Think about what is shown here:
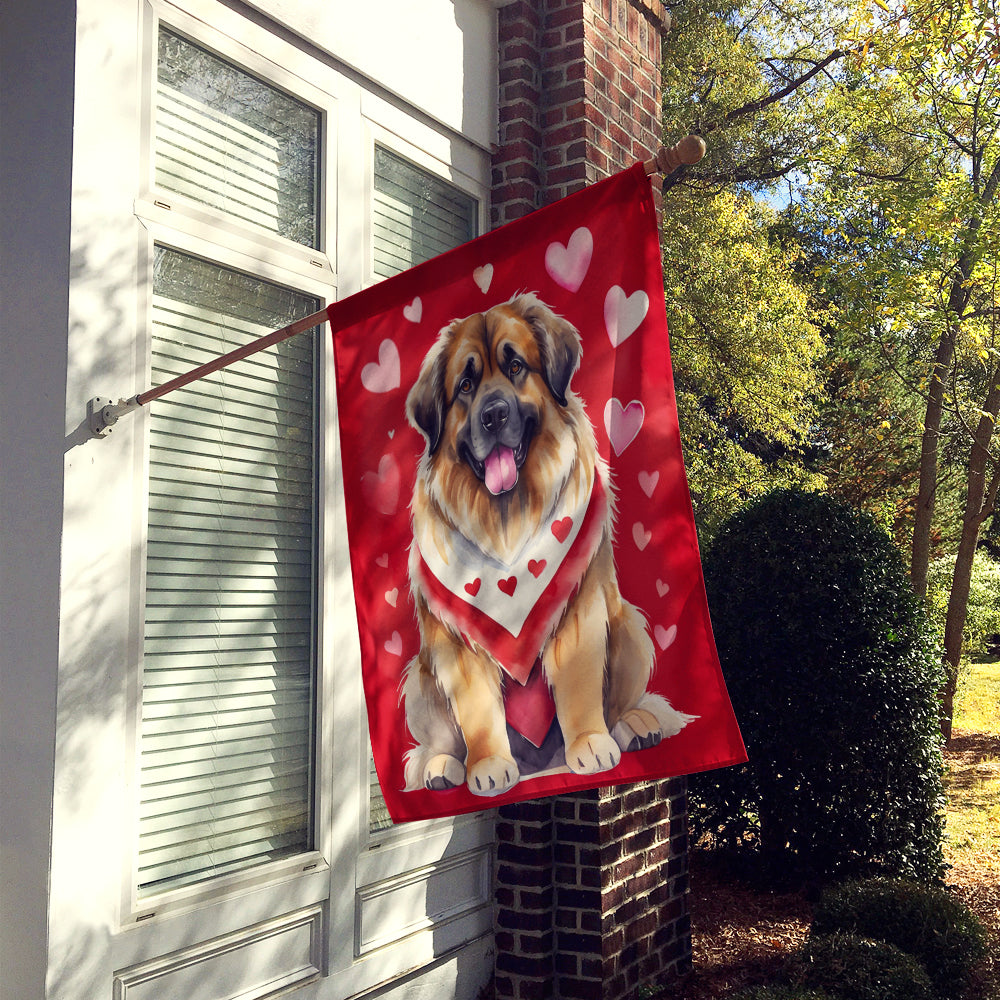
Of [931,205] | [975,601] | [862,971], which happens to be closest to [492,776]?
[862,971]

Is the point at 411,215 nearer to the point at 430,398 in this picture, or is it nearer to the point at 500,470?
the point at 430,398

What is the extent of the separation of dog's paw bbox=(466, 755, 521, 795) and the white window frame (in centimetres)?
110

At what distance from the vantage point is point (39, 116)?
2.96 m

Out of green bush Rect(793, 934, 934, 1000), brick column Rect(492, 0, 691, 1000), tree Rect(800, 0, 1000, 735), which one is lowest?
green bush Rect(793, 934, 934, 1000)

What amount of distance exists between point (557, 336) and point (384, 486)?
60 cm

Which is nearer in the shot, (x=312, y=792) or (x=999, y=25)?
(x=312, y=792)

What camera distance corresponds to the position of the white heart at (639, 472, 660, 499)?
2.47 m

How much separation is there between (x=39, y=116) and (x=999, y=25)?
7434 millimetres

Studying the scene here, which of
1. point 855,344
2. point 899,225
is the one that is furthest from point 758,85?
point 899,225

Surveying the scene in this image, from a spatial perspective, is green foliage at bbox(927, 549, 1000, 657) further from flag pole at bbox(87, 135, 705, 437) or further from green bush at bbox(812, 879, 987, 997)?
flag pole at bbox(87, 135, 705, 437)

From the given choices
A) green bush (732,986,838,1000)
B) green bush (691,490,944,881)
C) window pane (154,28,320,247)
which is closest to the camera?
window pane (154,28,320,247)

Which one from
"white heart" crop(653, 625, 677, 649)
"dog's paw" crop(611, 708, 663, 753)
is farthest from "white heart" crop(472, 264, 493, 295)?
"dog's paw" crop(611, 708, 663, 753)

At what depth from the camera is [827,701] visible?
232 inches

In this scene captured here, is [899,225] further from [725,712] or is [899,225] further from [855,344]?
[725,712]
